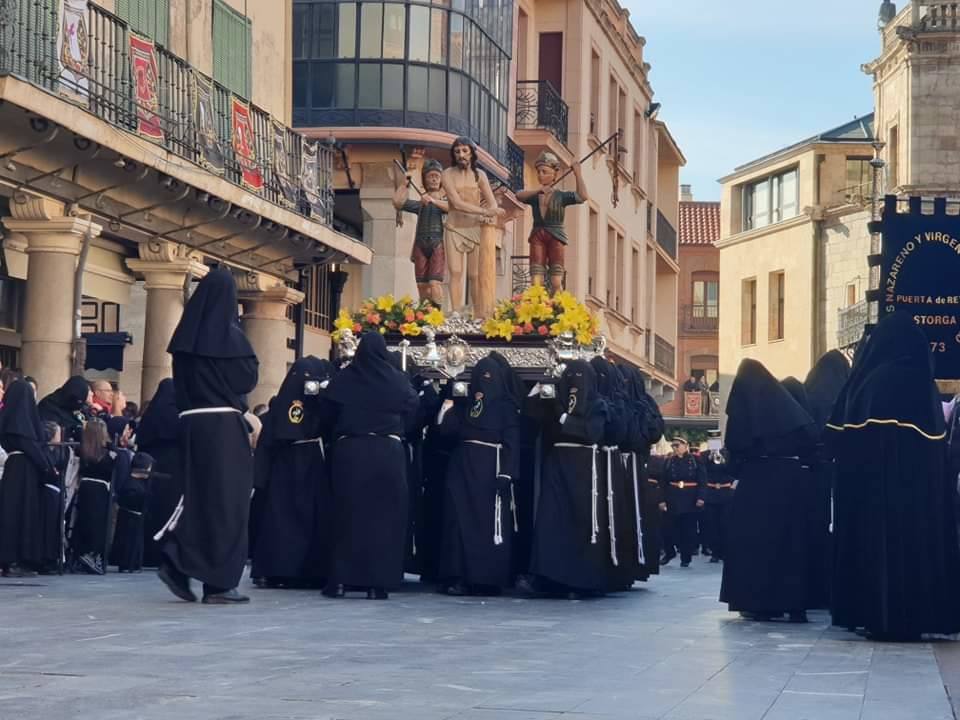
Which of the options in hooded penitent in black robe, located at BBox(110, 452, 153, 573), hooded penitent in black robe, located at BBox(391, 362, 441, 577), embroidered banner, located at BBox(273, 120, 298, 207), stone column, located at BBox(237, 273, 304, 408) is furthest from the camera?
stone column, located at BBox(237, 273, 304, 408)

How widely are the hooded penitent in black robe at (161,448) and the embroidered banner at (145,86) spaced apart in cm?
425

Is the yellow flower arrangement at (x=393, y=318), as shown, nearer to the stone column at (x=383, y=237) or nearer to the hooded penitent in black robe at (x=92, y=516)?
the hooded penitent in black robe at (x=92, y=516)

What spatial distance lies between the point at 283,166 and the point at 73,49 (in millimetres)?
6561

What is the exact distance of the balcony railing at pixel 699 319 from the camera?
80.2 metres

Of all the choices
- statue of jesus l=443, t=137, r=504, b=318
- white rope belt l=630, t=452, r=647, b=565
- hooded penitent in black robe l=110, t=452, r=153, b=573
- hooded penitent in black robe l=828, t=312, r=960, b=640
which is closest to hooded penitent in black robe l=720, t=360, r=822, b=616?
hooded penitent in black robe l=828, t=312, r=960, b=640

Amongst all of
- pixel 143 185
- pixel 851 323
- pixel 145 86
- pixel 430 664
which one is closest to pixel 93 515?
pixel 143 185

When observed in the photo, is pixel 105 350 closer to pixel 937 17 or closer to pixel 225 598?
pixel 225 598

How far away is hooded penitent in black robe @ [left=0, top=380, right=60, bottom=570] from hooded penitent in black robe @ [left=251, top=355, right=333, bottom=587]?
203 centimetres

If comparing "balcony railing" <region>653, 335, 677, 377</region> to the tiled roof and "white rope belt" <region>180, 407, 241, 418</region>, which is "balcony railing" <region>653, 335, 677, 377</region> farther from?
"white rope belt" <region>180, 407, 241, 418</region>

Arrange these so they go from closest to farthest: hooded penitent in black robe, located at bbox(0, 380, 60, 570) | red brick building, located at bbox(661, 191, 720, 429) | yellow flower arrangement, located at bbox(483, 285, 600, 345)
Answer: hooded penitent in black robe, located at bbox(0, 380, 60, 570) → yellow flower arrangement, located at bbox(483, 285, 600, 345) → red brick building, located at bbox(661, 191, 720, 429)

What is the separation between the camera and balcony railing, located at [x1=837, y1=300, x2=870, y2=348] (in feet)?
159

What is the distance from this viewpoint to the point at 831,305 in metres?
53.8

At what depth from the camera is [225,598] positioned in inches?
497

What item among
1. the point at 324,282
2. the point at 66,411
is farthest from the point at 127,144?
the point at 324,282
